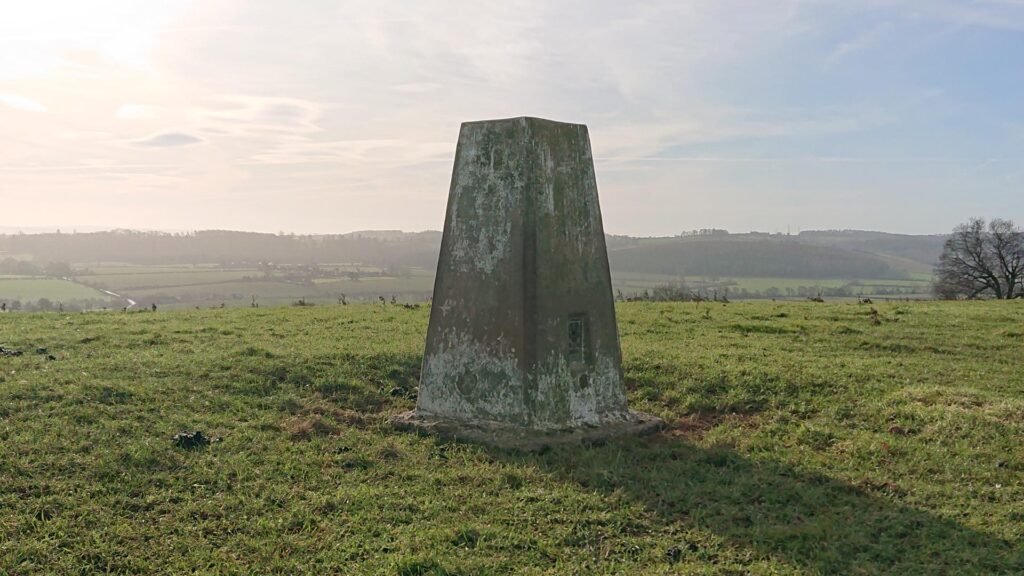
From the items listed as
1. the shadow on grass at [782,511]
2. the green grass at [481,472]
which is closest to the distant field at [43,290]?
the green grass at [481,472]

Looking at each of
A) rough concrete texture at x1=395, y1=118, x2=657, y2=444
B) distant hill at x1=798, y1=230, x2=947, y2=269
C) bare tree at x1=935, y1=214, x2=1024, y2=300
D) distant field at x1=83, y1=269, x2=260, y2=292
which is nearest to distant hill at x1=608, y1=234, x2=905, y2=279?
distant hill at x1=798, y1=230, x2=947, y2=269

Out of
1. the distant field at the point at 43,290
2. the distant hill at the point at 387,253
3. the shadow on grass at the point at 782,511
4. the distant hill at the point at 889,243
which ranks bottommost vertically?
the distant field at the point at 43,290

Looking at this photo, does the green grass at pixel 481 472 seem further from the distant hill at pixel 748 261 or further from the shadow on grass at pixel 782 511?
the distant hill at pixel 748 261

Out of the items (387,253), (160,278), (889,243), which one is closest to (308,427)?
(160,278)

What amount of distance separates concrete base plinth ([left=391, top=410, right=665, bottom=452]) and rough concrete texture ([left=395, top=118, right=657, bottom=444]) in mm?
20

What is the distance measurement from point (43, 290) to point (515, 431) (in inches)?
1569

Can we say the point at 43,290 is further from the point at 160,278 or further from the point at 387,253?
the point at 387,253

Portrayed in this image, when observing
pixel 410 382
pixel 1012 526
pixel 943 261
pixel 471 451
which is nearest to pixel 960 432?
pixel 1012 526

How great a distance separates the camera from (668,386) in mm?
9992

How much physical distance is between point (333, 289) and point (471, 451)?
35296mm

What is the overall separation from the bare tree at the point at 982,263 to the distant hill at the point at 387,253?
848 inches

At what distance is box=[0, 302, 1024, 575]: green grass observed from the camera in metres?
5.43

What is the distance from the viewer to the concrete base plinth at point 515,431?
784cm

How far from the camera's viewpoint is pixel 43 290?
3934 centimetres
